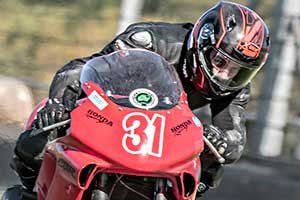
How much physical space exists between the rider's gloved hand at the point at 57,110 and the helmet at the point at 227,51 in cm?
78

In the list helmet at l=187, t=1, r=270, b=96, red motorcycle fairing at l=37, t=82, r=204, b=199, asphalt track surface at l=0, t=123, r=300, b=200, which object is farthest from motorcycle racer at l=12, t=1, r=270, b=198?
asphalt track surface at l=0, t=123, r=300, b=200

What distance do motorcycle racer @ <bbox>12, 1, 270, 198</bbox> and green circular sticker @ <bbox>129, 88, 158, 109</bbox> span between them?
1.36 ft

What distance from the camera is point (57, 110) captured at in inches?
202

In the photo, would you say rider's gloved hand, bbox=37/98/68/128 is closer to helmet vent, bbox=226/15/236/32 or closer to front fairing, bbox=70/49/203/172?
front fairing, bbox=70/49/203/172

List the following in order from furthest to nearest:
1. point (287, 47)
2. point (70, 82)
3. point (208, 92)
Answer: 1. point (287, 47)
2. point (208, 92)
3. point (70, 82)

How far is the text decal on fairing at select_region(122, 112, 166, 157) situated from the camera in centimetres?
475

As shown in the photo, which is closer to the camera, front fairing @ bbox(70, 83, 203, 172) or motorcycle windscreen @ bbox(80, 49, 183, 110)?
front fairing @ bbox(70, 83, 203, 172)

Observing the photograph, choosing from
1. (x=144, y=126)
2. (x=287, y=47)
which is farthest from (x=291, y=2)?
(x=144, y=126)

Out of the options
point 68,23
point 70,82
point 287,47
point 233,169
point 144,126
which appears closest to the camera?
point 144,126

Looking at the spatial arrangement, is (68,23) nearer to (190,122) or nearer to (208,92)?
(208,92)

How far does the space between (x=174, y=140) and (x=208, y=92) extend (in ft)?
3.95

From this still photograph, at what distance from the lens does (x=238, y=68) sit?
224 inches

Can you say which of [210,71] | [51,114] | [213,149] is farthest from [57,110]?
[210,71]

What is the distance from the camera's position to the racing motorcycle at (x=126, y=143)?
15.6 feet
